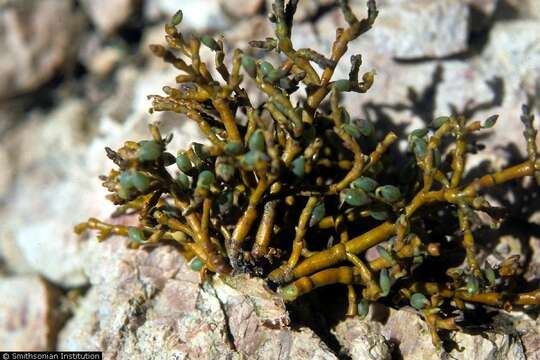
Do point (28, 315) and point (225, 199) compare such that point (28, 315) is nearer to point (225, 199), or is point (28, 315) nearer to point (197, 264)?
point (197, 264)

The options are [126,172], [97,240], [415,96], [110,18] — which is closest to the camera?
[126,172]

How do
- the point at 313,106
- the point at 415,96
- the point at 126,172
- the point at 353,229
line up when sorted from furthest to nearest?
the point at 415,96 → the point at 353,229 → the point at 313,106 → the point at 126,172

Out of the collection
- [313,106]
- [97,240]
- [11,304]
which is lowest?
[11,304]

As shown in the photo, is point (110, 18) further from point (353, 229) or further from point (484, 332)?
point (484, 332)

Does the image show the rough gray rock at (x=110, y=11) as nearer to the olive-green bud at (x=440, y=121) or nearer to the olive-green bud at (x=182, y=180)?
the olive-green bud at (x=182, y=180)

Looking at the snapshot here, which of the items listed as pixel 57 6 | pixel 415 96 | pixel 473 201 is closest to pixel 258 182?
pixel 473 201

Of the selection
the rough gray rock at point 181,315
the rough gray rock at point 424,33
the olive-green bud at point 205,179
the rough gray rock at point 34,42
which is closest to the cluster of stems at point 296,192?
the olive-green bud at point 205,179
